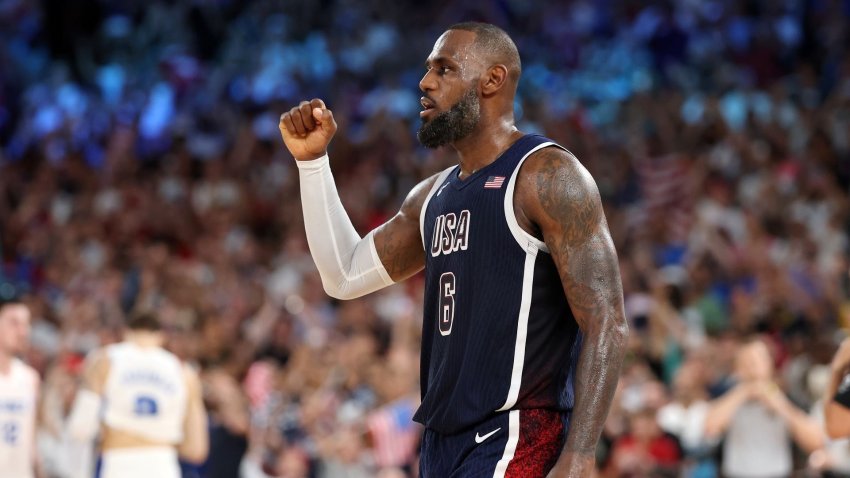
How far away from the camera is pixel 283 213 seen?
47.6ft

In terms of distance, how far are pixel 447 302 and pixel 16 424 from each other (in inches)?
200

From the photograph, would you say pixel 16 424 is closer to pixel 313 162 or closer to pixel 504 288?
pixel 313 162

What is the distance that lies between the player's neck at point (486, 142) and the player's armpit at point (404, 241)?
313 millimetres

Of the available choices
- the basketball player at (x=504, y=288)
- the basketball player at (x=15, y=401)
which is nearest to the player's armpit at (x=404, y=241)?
the basketball player at (x=504, y=288)

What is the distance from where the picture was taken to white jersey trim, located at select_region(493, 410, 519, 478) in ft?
12.7

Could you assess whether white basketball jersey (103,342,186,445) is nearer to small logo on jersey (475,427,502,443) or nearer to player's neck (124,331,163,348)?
player's neck (124,331,163,348)

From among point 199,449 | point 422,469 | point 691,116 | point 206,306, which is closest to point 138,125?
point 206,306

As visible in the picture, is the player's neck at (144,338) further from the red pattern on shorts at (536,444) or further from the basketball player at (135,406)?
the red pattern on shorts at (536,444)

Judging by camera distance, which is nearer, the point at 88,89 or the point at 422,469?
the point at 422,469

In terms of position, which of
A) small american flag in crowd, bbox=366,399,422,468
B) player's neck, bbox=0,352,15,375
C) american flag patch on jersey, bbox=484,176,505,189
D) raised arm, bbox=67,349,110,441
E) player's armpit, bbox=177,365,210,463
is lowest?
small american flag in crowd, bbox=366,399,422,468

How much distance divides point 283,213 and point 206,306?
94.9 inches

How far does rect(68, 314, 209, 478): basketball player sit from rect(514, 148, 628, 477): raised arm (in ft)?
17.5

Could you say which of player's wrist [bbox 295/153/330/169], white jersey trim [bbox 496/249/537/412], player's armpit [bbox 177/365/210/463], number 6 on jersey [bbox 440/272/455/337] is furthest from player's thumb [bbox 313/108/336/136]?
player's armpit [bbox 177/365/210/463]

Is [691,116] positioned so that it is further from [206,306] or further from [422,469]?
[422,469]
